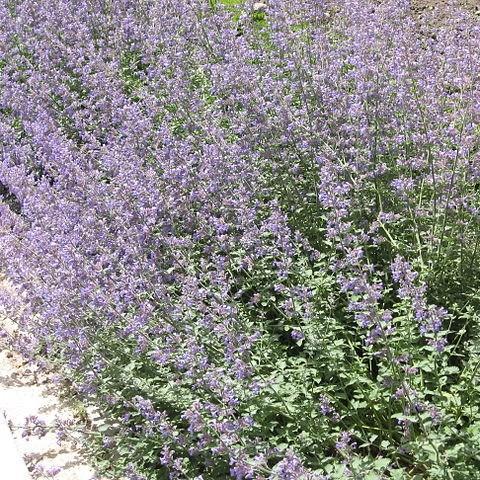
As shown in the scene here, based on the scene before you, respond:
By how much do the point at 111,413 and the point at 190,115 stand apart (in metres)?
1.89

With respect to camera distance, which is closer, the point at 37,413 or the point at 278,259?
the point at 278,259

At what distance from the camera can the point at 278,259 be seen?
3988mm

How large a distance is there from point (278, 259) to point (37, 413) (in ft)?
5.57

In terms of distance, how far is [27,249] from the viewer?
4.44 m

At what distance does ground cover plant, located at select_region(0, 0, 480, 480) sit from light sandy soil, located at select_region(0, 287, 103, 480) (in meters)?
0.23

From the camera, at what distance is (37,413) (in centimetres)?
461

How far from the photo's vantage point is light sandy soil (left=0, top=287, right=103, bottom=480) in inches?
164

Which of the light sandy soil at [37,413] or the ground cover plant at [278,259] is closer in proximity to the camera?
the ground cover plant at [278,259]

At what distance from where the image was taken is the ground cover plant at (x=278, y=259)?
329cm

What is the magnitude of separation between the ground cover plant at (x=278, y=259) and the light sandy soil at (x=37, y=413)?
8.9 inches

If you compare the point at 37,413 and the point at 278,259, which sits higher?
the point at 278,259

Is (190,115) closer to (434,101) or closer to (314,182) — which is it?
(314,182)

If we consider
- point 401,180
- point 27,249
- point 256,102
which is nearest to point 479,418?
point 401,180

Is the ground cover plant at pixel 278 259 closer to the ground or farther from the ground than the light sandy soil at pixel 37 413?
farther from the ground
